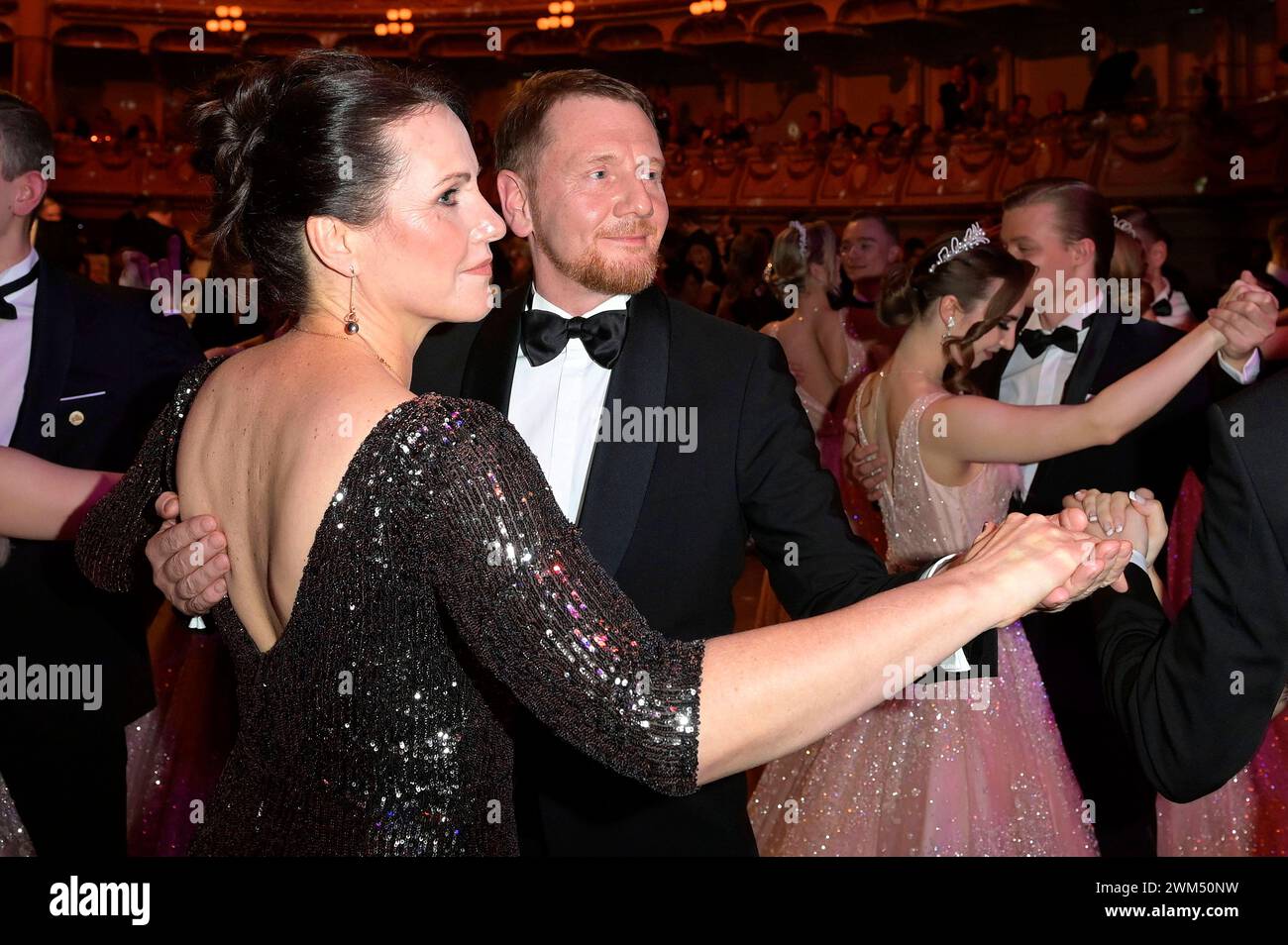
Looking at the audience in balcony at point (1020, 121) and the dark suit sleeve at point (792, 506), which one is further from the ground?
the audience in balcony at point (1020, 121)

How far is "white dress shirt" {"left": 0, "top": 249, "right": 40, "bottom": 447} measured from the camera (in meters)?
3.05

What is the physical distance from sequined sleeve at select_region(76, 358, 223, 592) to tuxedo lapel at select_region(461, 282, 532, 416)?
653 mm

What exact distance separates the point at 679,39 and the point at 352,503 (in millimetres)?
16852

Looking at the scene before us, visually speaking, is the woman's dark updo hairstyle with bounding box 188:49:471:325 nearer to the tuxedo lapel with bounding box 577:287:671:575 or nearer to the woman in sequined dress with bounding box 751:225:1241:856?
the tuxedo lapel with bounding box 577:287:671:575

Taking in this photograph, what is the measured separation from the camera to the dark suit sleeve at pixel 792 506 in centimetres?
205

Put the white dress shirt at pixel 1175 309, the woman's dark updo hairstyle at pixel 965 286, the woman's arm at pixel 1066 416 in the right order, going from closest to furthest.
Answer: the woman's arm at pixel 1066 416 → the woman's dark updo hairstyle at pixel 965 286 → the white dress shirt at pixel 1175 309

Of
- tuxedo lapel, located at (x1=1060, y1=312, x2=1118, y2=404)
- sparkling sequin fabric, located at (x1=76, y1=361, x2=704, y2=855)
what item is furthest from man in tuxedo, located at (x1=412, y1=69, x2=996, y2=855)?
tuxedo lapel, located at (x1=1060, y1=312, x2=1118, y2=404)

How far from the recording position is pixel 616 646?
1.28 m

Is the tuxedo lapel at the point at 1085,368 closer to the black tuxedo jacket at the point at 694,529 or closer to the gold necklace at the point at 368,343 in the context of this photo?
the black tuxedo jacket at the point at 694,529

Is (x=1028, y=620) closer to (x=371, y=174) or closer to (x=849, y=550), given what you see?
(x=849, y=550)

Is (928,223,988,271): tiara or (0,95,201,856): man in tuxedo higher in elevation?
(928,223,988,271): tiara

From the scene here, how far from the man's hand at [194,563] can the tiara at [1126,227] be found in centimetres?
466

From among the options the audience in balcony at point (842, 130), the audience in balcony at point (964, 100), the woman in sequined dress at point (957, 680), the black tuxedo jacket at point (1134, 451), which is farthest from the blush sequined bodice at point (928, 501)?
the audience in balcony at point (842, 130)
